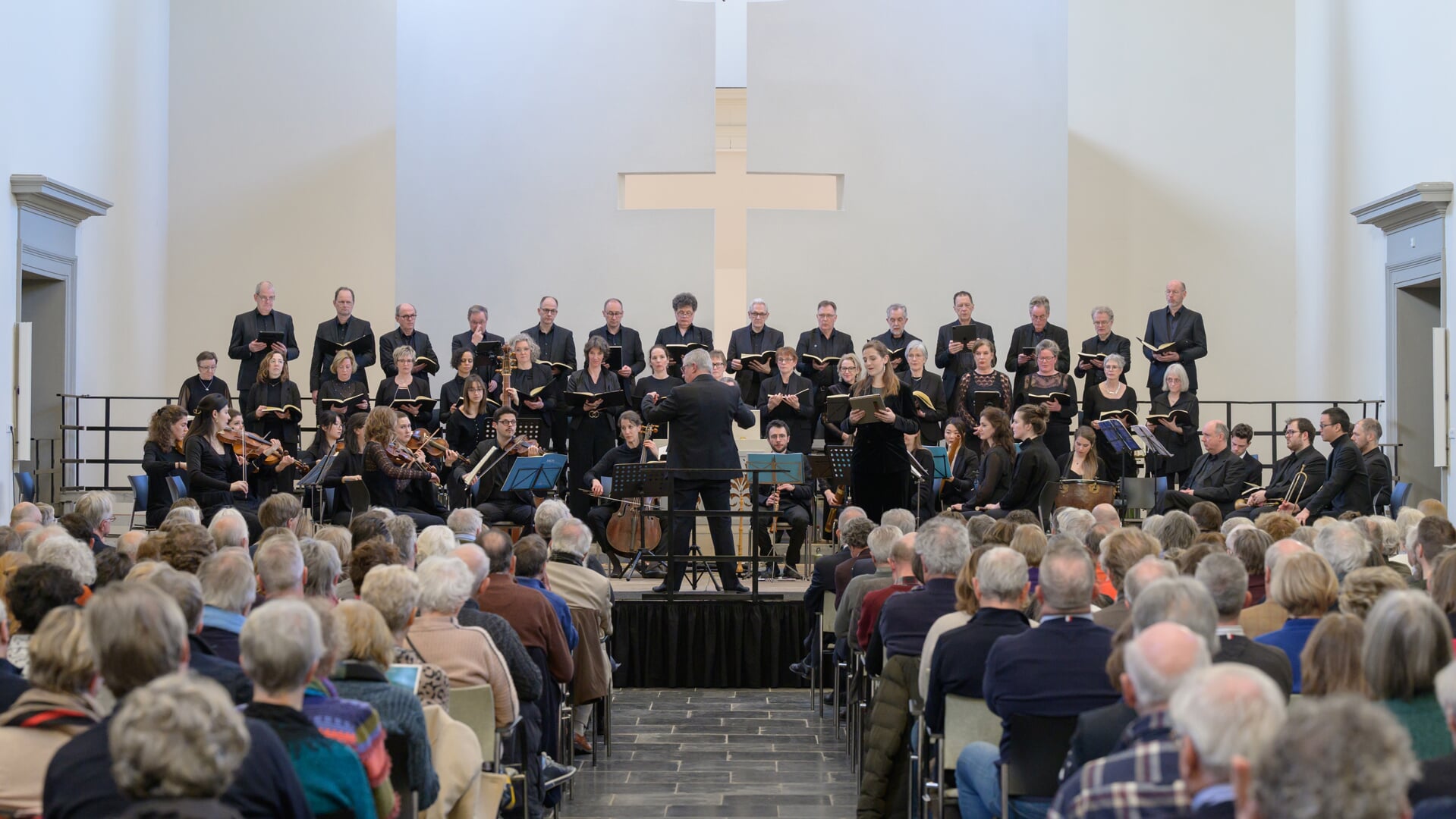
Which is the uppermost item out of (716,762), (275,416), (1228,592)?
(275,416)

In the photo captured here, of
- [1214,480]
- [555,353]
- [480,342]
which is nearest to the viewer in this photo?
[1214,480]

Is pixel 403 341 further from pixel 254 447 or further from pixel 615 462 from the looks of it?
pixel 615 462

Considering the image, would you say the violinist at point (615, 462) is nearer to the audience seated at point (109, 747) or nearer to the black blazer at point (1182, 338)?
the black blazer at point (1182, 338)

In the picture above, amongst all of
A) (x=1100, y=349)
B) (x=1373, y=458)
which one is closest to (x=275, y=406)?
(x=1100, y=349)

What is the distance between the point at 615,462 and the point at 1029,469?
2711mm

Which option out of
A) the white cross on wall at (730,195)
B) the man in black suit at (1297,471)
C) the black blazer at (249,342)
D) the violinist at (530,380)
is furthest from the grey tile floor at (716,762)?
the white cross on wall at (730,195)

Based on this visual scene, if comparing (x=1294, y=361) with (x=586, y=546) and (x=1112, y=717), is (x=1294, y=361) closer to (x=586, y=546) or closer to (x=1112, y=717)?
(x=586, y=546)

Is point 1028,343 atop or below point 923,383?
atop

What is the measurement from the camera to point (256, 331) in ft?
34.8

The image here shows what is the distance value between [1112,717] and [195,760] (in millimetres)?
1682

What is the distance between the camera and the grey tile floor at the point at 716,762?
17.3ft

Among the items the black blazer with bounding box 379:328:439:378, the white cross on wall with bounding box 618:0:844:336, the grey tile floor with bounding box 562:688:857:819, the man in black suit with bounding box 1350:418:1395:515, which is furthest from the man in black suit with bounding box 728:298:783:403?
the man in black suit with bounding box 1350:418:1395:515

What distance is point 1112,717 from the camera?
110 inches

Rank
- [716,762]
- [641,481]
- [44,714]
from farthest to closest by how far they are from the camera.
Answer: [641,481], [716,762], [44,714]
